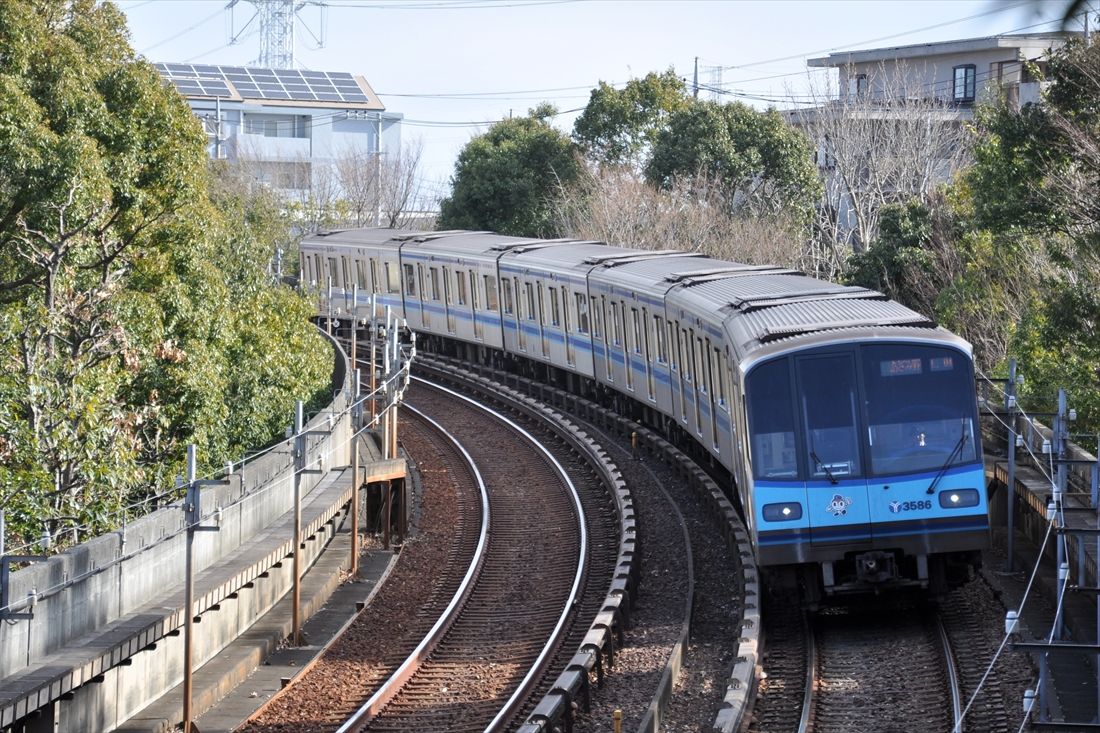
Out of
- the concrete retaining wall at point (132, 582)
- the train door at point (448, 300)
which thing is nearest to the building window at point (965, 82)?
the train door at point (448, 300)

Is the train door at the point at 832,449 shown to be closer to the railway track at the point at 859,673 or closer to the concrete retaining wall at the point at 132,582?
the railway track at the point at 859,673

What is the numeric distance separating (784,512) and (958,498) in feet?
4.75

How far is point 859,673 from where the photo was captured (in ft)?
36.6

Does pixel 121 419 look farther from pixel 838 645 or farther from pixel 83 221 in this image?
pixel 838 645

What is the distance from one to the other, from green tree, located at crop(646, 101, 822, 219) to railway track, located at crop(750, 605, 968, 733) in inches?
1095

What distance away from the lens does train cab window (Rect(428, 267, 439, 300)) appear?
3356 centimetres

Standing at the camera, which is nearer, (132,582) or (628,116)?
(132,582)

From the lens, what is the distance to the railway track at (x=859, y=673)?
997 cm

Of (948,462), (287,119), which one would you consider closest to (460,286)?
(948,462)

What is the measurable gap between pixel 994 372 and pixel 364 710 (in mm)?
13985

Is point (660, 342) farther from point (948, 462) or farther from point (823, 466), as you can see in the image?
point (948, 462)

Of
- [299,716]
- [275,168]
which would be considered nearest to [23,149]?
[299,716]

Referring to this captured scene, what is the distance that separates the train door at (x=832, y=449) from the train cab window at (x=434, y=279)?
22.1 meters

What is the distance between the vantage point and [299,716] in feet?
37.0
